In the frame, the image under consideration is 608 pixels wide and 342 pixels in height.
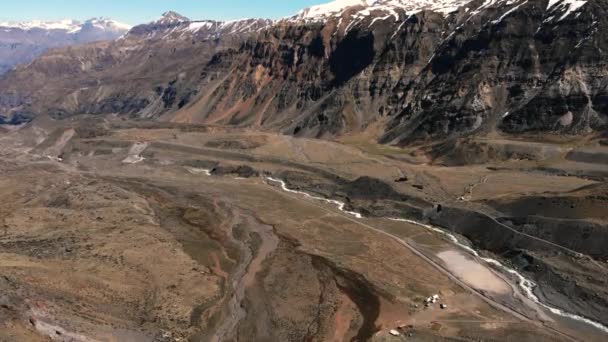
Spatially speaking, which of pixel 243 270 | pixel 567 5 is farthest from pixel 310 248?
pixel 567 5

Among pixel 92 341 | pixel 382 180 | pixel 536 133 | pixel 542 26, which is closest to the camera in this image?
pixel 92 341

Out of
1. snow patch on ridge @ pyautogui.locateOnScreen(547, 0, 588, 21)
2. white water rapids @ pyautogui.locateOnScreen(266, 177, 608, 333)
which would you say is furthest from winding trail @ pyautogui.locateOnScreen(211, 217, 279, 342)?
snow patch on ridge @ pyautogui.locateOnScreen(547, 0, 588, 21)

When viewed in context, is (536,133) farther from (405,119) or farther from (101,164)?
(101,164)

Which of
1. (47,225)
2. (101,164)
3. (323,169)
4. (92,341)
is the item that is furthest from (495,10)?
(92,341)

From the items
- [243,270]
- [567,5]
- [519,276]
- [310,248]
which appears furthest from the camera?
[567,5]

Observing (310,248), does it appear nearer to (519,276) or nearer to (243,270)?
(243,270)

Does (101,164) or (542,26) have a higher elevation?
(542,26)

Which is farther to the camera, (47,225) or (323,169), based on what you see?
(323,169)

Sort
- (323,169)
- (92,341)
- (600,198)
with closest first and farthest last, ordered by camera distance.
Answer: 1. (92,341)
2. (600,198)
3. (323,169)

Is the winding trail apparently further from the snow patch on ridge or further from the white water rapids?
the snow patch on ridge

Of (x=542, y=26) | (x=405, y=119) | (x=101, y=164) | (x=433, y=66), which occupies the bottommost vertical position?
(x=101, y=164)
